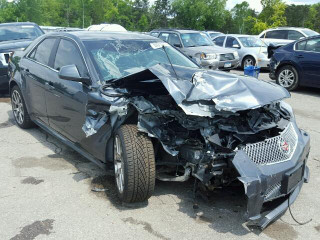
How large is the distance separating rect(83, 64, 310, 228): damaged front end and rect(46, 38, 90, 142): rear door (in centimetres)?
33

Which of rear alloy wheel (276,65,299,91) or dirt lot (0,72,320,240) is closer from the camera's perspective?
dirt lot (0,72,320,240)

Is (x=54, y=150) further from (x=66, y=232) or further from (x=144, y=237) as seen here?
(x=144, y=237)

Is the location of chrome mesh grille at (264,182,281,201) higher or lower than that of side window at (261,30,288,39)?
lower

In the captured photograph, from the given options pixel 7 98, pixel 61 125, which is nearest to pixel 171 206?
pixel 61 125

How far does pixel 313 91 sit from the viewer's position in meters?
10.2

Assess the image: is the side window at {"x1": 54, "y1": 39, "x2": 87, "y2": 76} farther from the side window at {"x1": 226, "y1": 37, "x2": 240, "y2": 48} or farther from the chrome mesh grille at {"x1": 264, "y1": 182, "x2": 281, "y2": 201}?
the side window at {"x1": 226, "y1": 37, "x2": 240, "y2": 48}

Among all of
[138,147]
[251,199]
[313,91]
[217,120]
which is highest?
[217,120]

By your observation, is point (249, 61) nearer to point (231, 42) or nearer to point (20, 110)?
point (231, 42)

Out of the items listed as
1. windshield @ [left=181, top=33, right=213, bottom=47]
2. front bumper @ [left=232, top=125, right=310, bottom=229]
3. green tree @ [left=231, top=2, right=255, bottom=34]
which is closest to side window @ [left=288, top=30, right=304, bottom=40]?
windshield @ [left=181, top=33, right=213, bottom=47]

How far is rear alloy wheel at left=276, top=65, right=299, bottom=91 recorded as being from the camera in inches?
389

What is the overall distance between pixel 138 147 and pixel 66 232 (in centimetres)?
99

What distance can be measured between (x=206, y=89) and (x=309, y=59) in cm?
694

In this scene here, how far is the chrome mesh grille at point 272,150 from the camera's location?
127 inches

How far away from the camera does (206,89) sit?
348 centimetres
